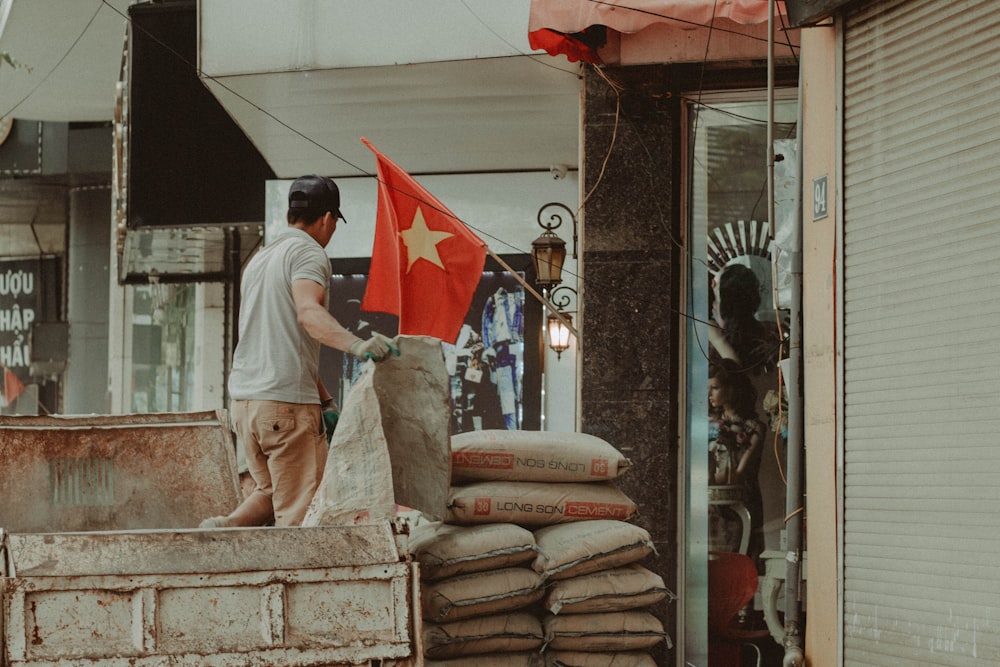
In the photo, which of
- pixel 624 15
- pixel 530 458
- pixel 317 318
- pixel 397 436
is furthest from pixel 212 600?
pixel 624 15

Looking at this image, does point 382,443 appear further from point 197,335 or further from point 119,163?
point 197,335

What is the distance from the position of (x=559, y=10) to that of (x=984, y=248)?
128 inches

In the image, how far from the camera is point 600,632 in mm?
5488

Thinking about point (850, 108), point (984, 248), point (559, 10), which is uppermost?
point (559, 10)

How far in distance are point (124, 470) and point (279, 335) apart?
1228mm

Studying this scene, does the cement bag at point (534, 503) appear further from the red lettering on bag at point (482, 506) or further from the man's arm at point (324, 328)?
A: the man's arm at point (324, 328)

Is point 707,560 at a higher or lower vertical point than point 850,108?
lower

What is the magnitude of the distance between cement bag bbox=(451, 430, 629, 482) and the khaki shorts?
0.66m

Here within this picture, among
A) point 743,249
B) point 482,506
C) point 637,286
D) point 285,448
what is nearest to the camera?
point 482,506

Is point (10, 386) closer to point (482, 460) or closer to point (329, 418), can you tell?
point (329, 418)

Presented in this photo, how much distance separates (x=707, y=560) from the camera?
28.1ft

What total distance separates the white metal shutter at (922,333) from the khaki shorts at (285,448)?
2.50 meters

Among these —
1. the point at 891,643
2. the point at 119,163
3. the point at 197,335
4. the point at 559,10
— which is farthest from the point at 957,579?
the point at 197,335

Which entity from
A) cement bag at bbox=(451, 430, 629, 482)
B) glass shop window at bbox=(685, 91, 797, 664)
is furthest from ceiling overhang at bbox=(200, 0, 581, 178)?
cement bag at bbox=(451, 430, 629, 482)
